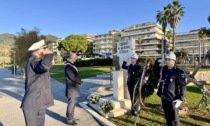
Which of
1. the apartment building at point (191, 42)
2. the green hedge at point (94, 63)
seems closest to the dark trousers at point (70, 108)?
the green hedge at point (94, 63)

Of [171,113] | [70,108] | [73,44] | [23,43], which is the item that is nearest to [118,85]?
[70,108]

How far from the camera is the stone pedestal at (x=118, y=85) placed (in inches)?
306

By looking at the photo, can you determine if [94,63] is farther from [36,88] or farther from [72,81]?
[36,88]

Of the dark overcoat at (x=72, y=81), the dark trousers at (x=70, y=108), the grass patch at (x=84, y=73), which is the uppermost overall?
the dark overcoat at (x=72, y=81)

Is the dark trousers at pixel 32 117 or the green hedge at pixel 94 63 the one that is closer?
the dark trousers at pixel 32 117

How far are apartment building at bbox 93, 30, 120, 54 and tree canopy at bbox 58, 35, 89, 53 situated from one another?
2418 centimetres

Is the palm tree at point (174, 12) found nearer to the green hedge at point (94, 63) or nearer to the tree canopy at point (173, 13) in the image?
the tree canopy at point (173, 13)

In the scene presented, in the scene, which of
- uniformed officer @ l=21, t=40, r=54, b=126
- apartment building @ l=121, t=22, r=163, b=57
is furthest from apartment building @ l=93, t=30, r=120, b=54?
uniformed officer @ l=21, t=40, r=54, b=126

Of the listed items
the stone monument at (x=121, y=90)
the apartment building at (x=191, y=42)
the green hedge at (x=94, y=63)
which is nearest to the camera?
the stone monument at (x=121, y=90)

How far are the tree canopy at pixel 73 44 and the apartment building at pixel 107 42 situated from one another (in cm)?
2418

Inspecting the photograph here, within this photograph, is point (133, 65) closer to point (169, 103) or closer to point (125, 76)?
point (125, 76)

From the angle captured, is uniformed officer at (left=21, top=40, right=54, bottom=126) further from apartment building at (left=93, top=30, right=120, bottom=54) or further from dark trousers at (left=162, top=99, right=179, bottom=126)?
apartment building at (left=93, top=30, right=120, bottom=54)

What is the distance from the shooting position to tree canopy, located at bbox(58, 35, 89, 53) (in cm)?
8488

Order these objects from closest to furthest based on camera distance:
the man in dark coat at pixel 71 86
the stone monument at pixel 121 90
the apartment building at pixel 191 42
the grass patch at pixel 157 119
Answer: the grass patch at pixel 157 119 < the man in dark coat at pixel 71 86 < the stone monument at pixel 121 90 < the apartment building at pixel 191 42
